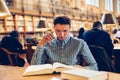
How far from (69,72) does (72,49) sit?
83cm

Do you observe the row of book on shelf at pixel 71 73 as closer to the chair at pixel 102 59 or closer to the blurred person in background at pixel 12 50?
the chair at pixel 102 59

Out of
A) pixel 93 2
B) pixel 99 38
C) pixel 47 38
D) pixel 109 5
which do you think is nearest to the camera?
pixel 47 38

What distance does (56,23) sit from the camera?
269 centimetres

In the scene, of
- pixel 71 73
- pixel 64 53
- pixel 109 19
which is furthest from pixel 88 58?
pixel 109 19

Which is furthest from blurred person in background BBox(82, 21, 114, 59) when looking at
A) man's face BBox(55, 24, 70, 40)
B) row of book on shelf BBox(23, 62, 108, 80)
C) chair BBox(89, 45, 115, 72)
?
row of book on shelf BBox(23, 62, 108, 80)

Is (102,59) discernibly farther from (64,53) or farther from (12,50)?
(12,50)

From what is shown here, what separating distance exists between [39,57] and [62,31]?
0.37 meters

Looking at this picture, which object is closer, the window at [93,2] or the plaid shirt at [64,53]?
the plaid shirt at [64,53]

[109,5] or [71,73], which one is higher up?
[71,73]

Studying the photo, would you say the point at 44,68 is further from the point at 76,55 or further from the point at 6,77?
the point at 76,55

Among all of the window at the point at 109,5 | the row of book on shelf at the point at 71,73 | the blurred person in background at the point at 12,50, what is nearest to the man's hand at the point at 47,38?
the row of book on shelf at the point at 71,73

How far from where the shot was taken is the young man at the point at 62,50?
2510 mm

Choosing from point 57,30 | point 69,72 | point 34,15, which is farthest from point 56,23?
point 34,15

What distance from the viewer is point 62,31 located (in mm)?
2633
